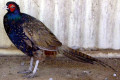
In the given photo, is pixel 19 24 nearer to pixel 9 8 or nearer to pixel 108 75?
pixel 9 8

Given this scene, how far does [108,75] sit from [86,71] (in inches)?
16.3

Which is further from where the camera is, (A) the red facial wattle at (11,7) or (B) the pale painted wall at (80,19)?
(B) the pale painted wall at (80,19)

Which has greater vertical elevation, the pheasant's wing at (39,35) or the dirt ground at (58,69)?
the pheasant's wing at (39,35)

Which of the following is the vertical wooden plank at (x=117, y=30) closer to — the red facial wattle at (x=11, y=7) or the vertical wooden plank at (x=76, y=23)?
the vertical wooden plank at (x=76, y=23)

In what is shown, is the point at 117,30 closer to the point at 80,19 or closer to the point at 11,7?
the point at 80,19

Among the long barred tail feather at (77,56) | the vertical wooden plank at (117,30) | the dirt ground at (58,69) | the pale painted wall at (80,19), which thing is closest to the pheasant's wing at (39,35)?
the long barred tail feather at (77,56)

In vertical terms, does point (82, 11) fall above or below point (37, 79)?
above

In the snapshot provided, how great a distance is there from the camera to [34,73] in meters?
4.60

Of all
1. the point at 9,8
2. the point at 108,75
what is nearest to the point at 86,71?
the point at 108,75

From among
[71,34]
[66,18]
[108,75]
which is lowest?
[108,75]

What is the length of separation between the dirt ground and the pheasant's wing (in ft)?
→ 1.69

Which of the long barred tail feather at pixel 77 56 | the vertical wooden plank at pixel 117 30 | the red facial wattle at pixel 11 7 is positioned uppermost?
the red facial wattle at pixel 11 7

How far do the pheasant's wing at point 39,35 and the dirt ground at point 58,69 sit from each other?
51cm

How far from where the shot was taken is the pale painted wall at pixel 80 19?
536 cm
